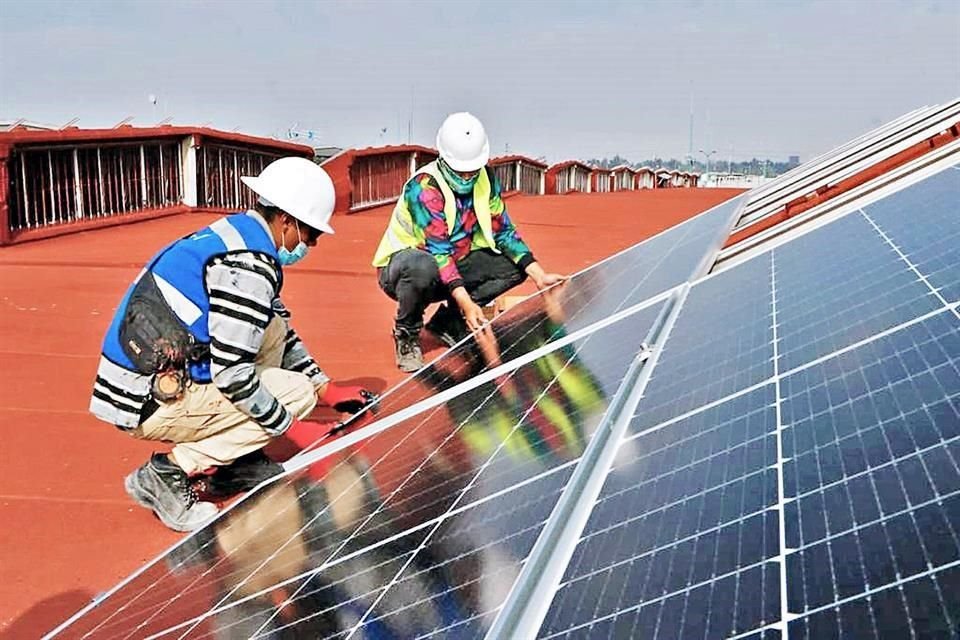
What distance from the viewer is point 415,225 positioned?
22.5 feet

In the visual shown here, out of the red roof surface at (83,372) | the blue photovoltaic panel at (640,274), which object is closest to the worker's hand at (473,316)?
the blue photovoltaic panel at (640,274)

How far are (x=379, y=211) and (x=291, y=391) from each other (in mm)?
16322

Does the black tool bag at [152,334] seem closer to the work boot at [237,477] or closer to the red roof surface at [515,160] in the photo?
the work boot at [237,477]

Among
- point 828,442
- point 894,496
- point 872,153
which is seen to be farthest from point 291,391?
point 872,153

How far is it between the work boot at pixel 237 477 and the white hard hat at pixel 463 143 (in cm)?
248

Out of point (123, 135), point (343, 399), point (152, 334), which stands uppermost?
point (123, 135)

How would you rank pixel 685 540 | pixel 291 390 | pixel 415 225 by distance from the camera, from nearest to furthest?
1. pixel 685 540
2. pixel 291 390
3. pixel 415 225

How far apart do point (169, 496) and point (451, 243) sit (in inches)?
116

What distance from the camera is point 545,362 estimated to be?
164 inches

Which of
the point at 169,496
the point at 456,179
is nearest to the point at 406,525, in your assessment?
the point at 169,496

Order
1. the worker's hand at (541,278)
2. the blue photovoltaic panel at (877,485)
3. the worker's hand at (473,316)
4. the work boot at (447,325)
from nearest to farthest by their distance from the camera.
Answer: the blue photovoltaic panel at (877,485), the worker's hand at (473,316), the worker's hand at (541,278), the work boot at (447,325)

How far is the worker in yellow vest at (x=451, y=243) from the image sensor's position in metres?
6.64

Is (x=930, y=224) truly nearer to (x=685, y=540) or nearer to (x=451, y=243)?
(x=685, y=540)

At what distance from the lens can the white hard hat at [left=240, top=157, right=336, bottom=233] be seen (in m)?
4.57
